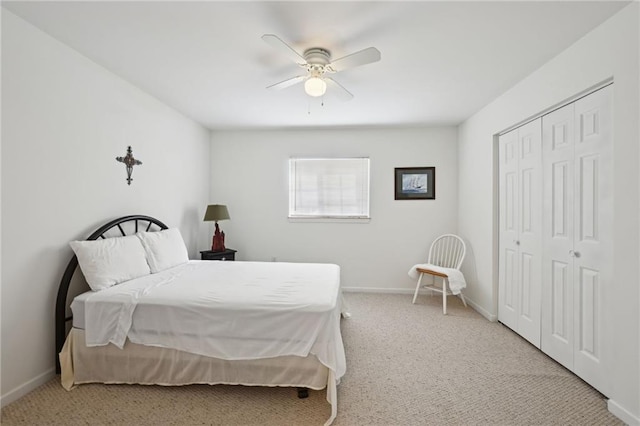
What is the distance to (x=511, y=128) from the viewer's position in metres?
Answer: 3.48

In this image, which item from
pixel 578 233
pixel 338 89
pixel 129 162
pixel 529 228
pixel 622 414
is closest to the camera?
pixel 622 414

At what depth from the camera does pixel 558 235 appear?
9.04 ft

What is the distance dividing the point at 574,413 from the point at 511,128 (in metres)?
2.60

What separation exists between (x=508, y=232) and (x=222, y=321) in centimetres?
304

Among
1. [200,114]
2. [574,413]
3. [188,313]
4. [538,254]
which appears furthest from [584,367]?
[200,114]

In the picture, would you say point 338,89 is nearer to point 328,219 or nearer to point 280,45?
point 280,45

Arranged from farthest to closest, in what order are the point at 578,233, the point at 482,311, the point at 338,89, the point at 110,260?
the point at 482,311 → the point at 338,89 → the point at 110,260 → the point at 578,233

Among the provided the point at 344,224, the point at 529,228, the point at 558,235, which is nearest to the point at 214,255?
the point at 344,224

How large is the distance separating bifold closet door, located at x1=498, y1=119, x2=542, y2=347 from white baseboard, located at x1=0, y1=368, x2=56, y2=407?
405 cm

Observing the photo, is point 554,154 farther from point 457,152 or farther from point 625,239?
point 457,152

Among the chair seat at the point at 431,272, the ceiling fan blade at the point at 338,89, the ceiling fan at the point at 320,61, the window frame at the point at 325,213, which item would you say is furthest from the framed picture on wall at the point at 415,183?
the ceiling fan at the point at 320,61

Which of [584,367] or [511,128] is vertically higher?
[511,128]

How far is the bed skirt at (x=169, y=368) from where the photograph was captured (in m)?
2.25

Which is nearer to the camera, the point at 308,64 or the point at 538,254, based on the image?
the point at 308,64
